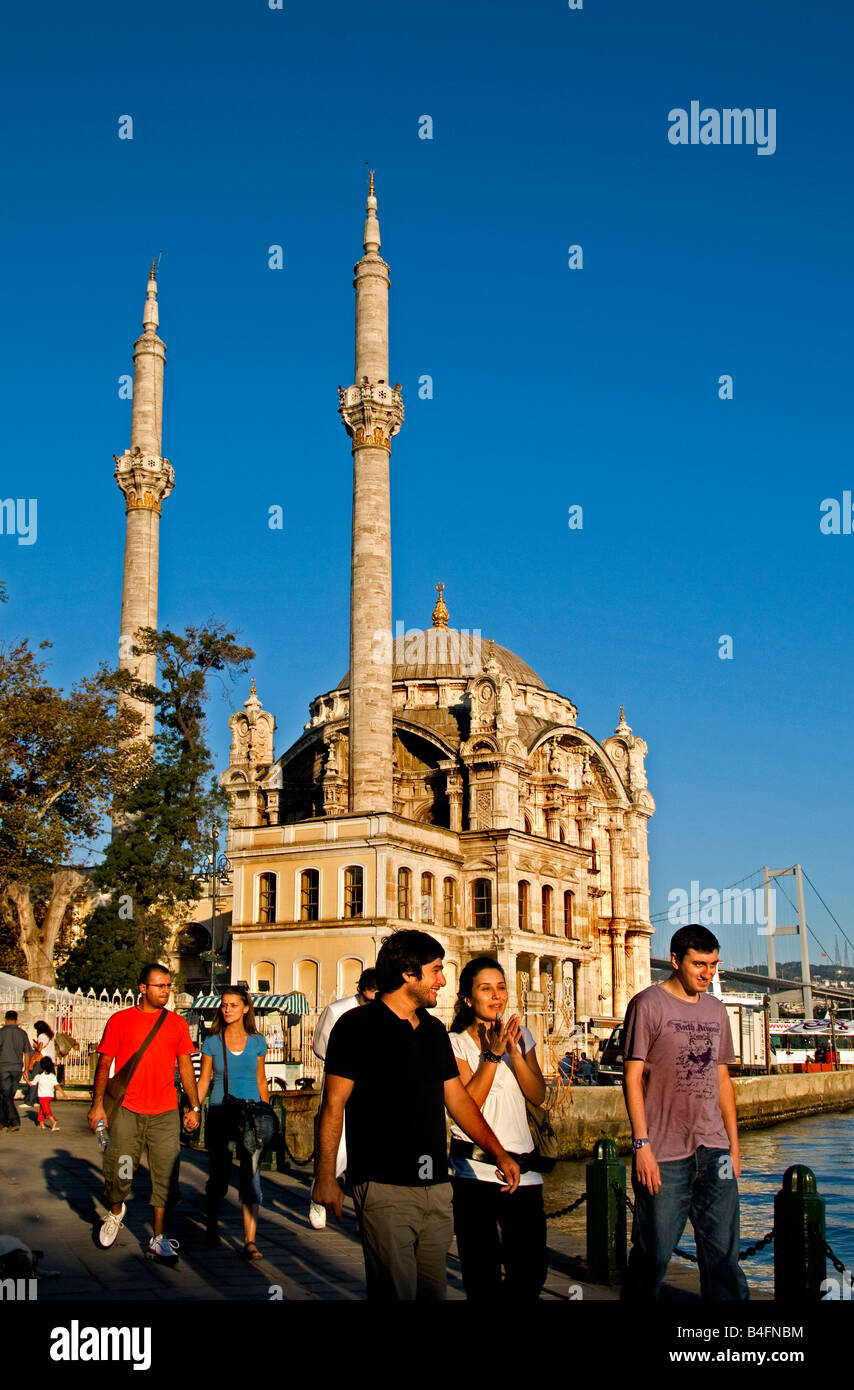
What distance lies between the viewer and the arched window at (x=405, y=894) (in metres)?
40.4

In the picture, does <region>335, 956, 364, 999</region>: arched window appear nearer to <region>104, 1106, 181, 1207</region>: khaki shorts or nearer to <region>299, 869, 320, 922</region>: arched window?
<region>299, 869, 320, 922</region>: arched window

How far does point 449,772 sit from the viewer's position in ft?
156

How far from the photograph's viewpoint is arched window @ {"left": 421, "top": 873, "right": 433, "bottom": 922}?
41969 mm

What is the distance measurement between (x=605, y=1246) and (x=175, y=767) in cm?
3046

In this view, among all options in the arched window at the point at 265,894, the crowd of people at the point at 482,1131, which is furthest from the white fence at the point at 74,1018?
the crowd of people at the point at 482,1131

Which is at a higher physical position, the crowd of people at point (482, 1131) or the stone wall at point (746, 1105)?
the crowd of people at point (482, 1131)

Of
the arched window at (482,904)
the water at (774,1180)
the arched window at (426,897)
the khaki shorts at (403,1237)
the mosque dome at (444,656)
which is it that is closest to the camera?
the khaki shorts at (403,1237)

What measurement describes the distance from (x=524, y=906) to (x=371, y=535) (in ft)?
46.6

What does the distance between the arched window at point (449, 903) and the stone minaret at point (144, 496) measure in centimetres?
1135

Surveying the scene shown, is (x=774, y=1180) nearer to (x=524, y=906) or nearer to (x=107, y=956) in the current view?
(x=107, y=956)

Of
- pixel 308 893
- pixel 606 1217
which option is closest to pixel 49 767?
pixel 308 893

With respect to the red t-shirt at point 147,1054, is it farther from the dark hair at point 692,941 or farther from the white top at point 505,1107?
the dark hair at point 692,941

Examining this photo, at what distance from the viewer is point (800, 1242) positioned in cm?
761
